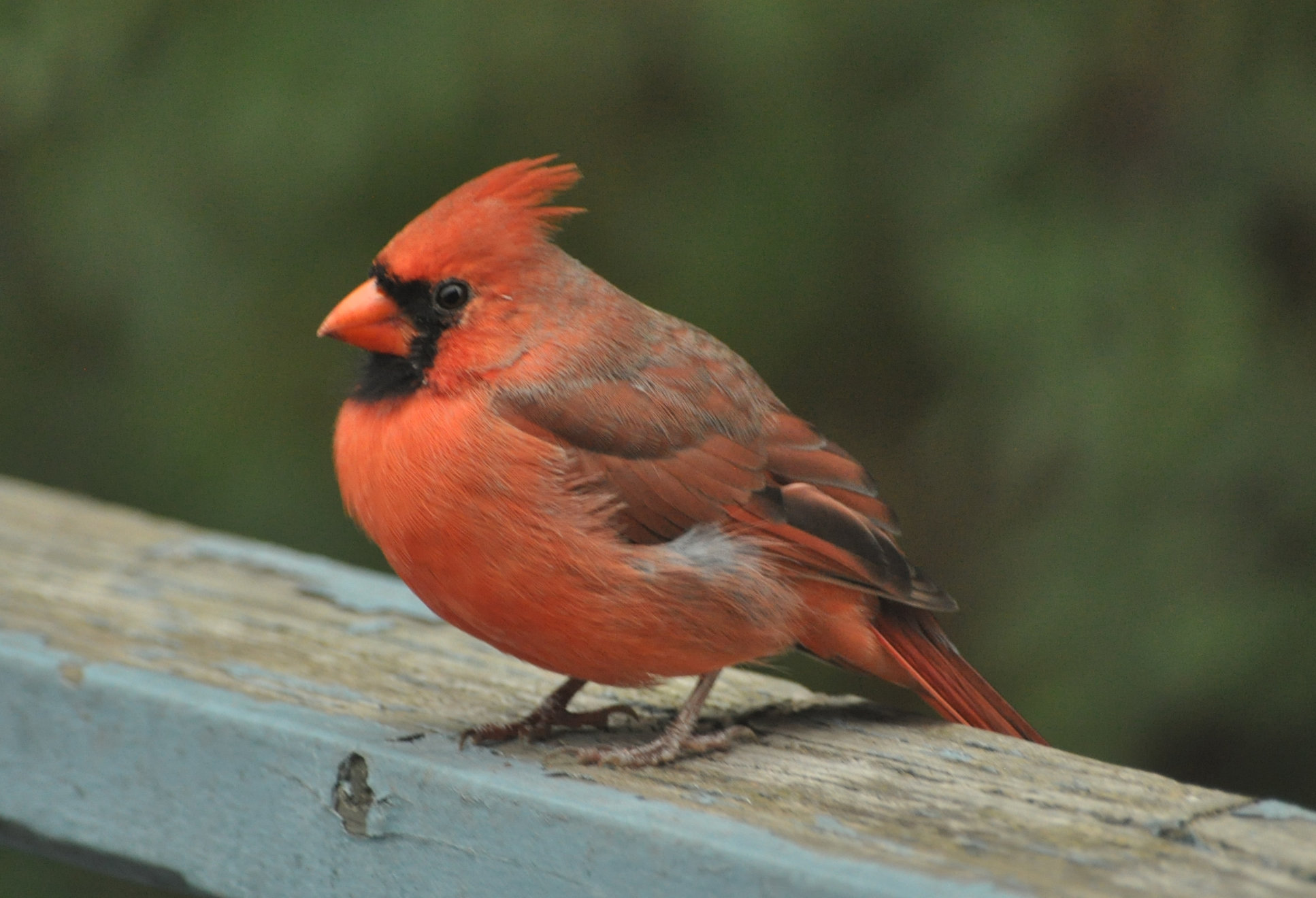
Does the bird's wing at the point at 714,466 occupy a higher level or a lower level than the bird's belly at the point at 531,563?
higher

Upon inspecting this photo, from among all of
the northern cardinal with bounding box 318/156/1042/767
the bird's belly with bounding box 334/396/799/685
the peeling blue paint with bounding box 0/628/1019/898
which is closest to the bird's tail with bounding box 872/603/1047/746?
the northern cardinal with bounding box 318/156/1042/767

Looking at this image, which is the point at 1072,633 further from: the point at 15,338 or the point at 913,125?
the point at 15,338

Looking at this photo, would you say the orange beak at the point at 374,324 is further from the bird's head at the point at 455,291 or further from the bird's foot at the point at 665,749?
the bird's foot at the point at 665,749

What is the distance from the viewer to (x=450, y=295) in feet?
6.56

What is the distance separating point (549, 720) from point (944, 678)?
0.48m

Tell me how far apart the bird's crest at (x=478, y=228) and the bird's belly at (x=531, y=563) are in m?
0.18

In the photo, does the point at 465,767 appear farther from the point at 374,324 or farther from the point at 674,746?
the point at 374,324

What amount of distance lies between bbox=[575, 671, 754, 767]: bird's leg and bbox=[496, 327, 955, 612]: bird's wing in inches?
8.2

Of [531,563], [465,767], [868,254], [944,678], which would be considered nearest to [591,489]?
[531,563]

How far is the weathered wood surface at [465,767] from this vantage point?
4.65 ft

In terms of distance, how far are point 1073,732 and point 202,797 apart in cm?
173

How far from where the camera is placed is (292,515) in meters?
3.40

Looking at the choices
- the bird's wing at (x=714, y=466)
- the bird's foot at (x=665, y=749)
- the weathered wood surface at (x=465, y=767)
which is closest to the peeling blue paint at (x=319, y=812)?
the weathered wood surface at (x=465, y=767)

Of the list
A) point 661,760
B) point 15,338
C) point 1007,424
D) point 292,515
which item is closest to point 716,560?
point 661,760
